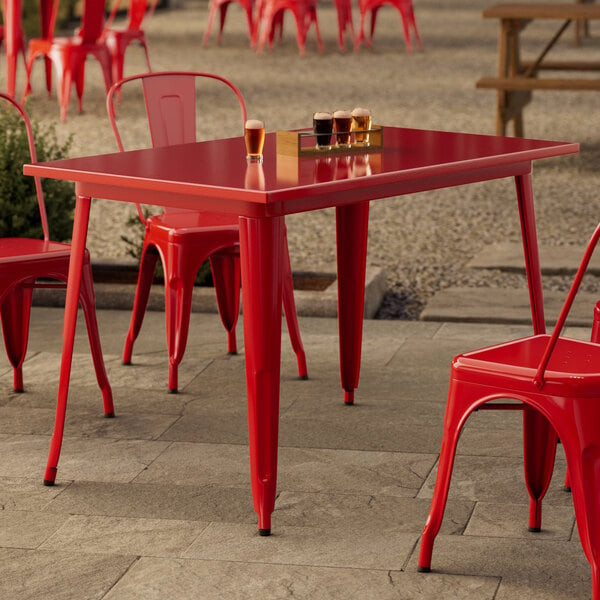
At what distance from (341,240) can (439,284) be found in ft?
5.00

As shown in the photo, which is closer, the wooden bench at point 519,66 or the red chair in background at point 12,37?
the wooden bench at point 519,66

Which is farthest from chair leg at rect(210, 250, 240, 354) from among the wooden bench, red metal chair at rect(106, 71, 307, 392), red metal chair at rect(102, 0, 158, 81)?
red metal chair at rect(102, 0, 158, 81)

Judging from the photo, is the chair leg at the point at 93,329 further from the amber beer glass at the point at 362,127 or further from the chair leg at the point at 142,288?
the amber beer glass at the point at 362,127

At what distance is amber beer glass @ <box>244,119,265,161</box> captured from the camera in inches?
118

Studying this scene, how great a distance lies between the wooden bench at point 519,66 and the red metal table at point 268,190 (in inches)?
173

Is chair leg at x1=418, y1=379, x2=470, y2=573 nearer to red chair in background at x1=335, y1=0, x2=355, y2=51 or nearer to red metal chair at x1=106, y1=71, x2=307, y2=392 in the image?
red metal chair at x1=106, y1=71, x2=307, y2=392

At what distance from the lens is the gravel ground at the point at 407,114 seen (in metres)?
5.62

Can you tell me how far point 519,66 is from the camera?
322 inches

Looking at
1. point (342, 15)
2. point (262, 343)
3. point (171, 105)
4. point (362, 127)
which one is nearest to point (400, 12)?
point (342, 15)

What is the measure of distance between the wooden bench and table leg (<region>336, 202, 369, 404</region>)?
162 inches

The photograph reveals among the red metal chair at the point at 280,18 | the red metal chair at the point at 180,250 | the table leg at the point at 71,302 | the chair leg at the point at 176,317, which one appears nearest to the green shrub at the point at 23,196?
the red metal chair at the point at 180,250

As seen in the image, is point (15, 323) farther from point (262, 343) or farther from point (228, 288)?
point (262, 343)

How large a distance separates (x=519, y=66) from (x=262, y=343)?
5780 millimetres

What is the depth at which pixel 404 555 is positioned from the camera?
2678 millimetres
